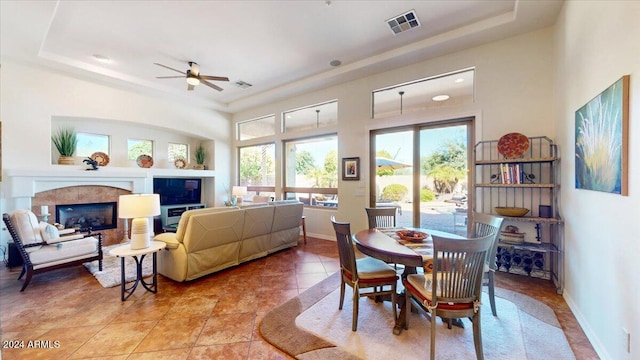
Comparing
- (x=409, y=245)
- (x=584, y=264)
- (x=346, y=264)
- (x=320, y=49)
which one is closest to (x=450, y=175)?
(x=584, y=264)

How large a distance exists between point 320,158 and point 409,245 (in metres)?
3.86

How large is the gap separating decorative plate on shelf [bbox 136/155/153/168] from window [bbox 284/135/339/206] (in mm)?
3397

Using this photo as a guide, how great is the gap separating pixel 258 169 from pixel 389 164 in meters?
3.94

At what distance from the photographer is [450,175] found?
425 centimetres

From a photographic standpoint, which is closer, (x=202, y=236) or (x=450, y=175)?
(x=202, y=236)

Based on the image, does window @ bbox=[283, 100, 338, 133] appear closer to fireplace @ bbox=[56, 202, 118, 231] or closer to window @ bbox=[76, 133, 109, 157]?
window @ bbox=[76, 133, 109, 157]

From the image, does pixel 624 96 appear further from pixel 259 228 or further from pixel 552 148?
pixel 259 228

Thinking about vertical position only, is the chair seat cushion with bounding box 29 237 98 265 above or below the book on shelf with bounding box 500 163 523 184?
below

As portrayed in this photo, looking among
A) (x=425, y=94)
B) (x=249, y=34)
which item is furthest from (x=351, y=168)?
(x=249, y=34)

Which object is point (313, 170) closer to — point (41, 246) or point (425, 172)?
point (425, 172)

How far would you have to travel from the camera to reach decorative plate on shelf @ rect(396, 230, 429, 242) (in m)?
2.58

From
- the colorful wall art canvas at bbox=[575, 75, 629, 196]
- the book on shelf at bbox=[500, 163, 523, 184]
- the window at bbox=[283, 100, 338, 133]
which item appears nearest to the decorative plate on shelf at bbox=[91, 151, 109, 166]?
the window at bbox=[283, 100, 338, 133]

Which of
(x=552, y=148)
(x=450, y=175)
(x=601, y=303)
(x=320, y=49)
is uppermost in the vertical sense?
(x=320, y=49)

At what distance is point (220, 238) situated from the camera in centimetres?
361
